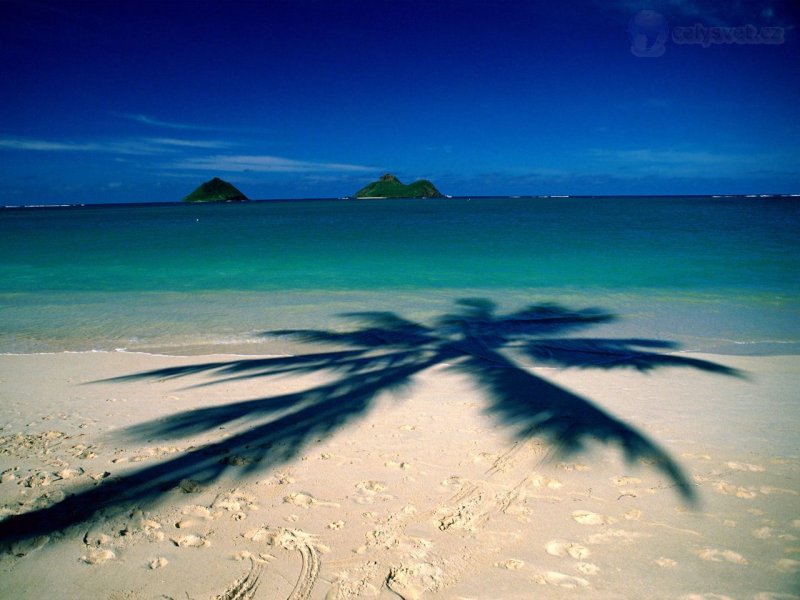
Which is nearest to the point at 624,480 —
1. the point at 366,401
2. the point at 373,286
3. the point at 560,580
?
the point at 560,580

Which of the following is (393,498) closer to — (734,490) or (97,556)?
(97,556)

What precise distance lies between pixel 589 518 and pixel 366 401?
122 inches

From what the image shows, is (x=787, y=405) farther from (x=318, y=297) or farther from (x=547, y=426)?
(x=318, y=297)

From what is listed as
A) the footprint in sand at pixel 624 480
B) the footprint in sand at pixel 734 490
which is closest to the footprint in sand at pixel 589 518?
the footprint in sand at pixel 624 480

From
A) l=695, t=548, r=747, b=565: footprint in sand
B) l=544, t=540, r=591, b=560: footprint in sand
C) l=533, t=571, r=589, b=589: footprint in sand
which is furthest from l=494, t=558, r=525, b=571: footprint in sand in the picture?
l=695, t=548, r=747, b=565: footprint in sand

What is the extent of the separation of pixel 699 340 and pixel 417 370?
234 inches

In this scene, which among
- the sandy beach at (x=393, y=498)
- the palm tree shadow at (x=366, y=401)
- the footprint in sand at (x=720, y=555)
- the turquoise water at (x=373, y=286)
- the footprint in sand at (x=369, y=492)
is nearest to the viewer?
the sandy beach at (x=393, y=498)

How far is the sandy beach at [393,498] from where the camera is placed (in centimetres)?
306

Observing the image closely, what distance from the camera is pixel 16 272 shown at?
2128 centimetres

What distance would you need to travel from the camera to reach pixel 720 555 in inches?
128

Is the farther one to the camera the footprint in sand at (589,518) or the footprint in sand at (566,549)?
the footprint in sand at (589,518)

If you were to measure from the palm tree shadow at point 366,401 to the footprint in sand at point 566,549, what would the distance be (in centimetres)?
123

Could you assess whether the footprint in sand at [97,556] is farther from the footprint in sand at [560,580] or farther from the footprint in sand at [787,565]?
the footprint in sand at [787,565]

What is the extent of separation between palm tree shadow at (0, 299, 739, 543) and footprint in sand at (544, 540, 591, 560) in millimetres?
1229
